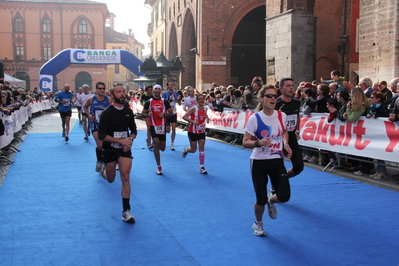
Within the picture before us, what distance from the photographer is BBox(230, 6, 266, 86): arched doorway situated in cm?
3494

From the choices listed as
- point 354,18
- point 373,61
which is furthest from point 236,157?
point 354,18

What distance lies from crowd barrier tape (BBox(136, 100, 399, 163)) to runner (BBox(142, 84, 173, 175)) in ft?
10.6

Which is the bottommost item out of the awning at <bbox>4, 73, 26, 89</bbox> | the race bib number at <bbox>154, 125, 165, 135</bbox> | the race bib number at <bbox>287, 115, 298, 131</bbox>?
the race bib number at <bbox>154, 125, 165, 135</bbox>

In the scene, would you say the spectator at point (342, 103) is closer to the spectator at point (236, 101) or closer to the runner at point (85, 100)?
the spectator at point (236, 101)

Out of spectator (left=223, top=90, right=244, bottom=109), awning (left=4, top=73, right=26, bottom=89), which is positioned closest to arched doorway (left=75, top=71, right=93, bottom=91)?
awning (left=4, top=73, right=26, bottom=89)

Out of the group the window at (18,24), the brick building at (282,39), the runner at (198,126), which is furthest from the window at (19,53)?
the runner at (198,126)

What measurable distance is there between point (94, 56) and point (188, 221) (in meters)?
26.7

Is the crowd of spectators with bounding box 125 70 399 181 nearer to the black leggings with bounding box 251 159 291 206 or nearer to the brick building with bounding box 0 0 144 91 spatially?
the black leggings with bounding box 251 159 291 206

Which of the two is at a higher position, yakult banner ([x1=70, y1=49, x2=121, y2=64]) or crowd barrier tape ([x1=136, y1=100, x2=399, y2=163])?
yakult banner ([x1=70, y1=49, x2=121, y2=64])

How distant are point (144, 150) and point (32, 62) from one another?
52541mm

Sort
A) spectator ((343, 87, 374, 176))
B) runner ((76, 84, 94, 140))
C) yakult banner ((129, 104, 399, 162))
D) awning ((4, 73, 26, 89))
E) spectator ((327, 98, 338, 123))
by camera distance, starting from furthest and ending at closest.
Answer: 1. awning ((4, 73, 26, 89))
2. runner ((76, 84, 94, 140))
3. spectator ((327, 98, 338, 123))
4. spectator ((343, 87, 374, 176))
5. yakult banner ((129, 104, 399, 162))

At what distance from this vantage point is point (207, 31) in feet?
93.7

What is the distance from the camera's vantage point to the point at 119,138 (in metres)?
6.25

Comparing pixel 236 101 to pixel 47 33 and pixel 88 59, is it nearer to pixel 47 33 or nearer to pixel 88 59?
pixel 88 59
